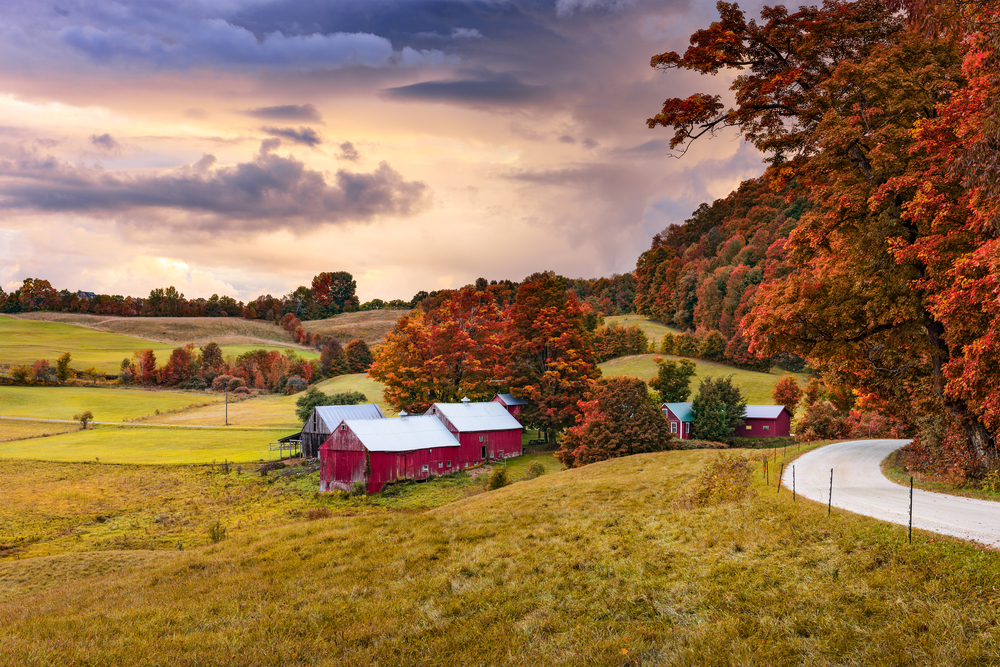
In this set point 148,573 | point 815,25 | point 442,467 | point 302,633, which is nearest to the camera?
point 302,633

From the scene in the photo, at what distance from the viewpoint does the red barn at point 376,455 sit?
122 feet

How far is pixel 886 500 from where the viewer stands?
14.1m

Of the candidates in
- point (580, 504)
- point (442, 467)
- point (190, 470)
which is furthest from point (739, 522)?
point (190, 470)

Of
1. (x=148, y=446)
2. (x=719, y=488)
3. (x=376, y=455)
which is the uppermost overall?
(x=719, y=488)

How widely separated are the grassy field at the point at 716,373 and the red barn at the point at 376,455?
3386 centimetres

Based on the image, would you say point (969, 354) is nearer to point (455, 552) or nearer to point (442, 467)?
point (455, 552)

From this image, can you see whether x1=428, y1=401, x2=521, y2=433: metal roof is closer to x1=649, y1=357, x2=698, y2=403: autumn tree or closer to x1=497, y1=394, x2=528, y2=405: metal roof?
x1=497, y1=394, x2=528, y2=405: metal roof

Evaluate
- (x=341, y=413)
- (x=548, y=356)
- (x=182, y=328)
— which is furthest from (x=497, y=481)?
(x=182, y=328)

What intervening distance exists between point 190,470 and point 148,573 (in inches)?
1333

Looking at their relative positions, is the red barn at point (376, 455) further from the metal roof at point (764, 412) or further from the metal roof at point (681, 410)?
the metal roof at point (764, 412)

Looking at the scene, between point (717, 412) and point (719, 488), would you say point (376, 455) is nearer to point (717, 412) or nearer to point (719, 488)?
point (719, 488)

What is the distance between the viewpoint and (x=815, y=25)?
16.8 meters

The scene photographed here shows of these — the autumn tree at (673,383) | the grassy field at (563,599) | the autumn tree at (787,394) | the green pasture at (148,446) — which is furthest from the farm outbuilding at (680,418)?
the grassy field at (563,599)

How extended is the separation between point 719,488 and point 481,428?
31.1 metres
